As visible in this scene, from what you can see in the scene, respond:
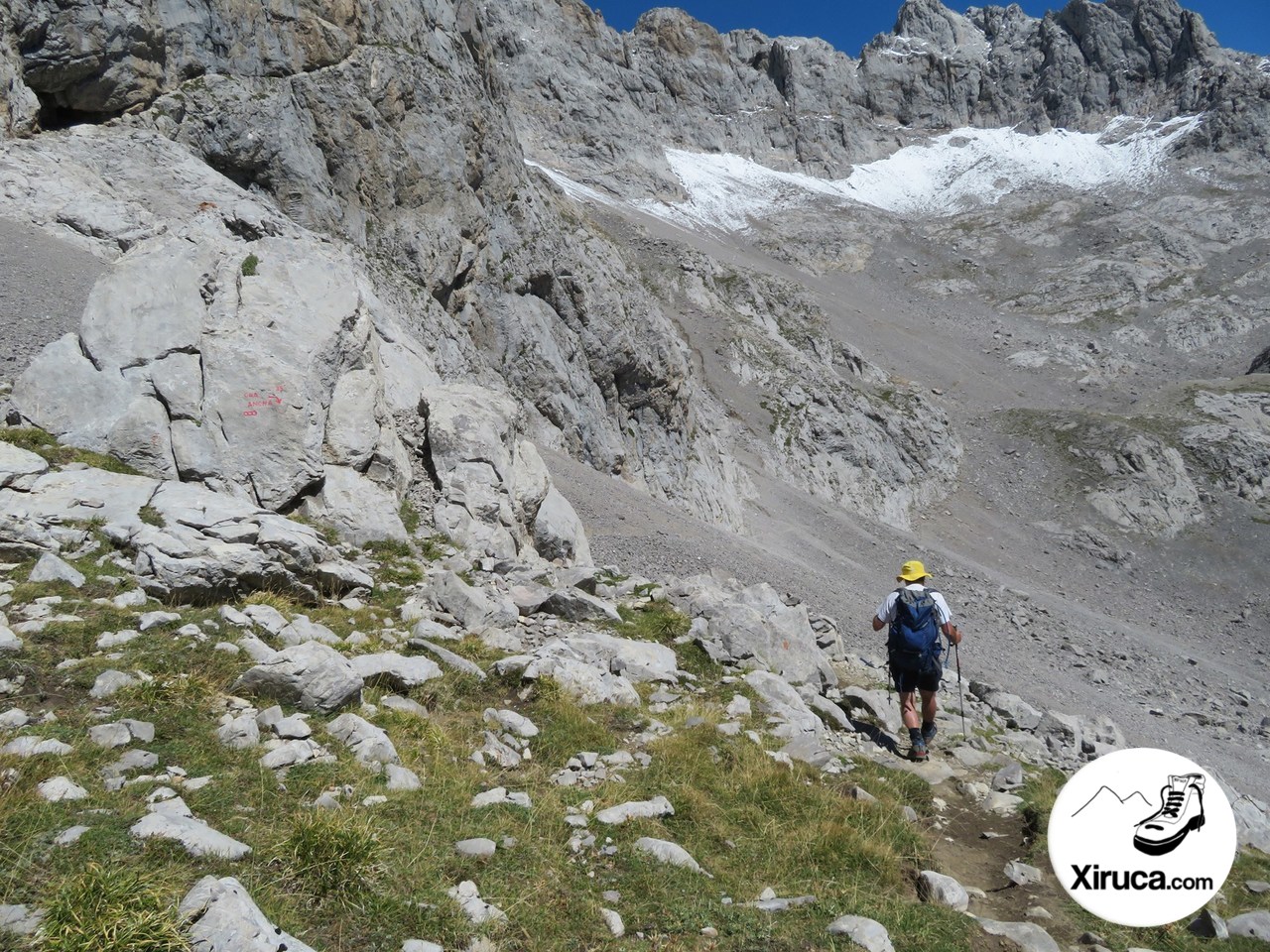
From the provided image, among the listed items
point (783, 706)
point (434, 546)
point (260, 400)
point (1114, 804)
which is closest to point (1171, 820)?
point (1114, 804)

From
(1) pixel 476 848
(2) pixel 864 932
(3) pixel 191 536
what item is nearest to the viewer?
(2) pixel 864 932

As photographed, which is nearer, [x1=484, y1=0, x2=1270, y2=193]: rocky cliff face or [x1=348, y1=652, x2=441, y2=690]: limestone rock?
[x1=348, y1=652, x2=441, y2=690]: limestone rock

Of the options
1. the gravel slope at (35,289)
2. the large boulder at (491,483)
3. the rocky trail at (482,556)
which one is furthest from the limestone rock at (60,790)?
the gravel slope at (35,289)

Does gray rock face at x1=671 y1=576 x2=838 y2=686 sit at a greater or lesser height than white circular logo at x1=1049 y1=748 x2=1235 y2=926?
lesser

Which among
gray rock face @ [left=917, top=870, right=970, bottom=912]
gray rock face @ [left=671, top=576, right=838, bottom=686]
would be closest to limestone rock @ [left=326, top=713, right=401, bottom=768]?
gray rock face @ [left=917, top=870, right=970, bottom=912]

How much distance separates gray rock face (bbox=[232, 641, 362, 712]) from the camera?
21.5 ft

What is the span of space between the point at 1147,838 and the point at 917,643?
380 cm

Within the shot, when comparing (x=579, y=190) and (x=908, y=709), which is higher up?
(x=579, y=190)

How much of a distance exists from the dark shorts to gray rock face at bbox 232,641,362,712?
7.11 m

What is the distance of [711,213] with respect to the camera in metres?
119

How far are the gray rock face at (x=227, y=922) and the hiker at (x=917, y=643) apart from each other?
783 cm

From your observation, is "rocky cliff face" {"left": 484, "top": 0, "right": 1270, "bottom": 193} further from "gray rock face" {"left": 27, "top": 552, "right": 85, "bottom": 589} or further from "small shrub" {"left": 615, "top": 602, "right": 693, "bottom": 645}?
"gray rock face" {"left": 27, "top": 552, "right": 85, "bottom": 589}

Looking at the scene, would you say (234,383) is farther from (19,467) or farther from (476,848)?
(476,848)

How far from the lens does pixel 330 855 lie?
438cm
